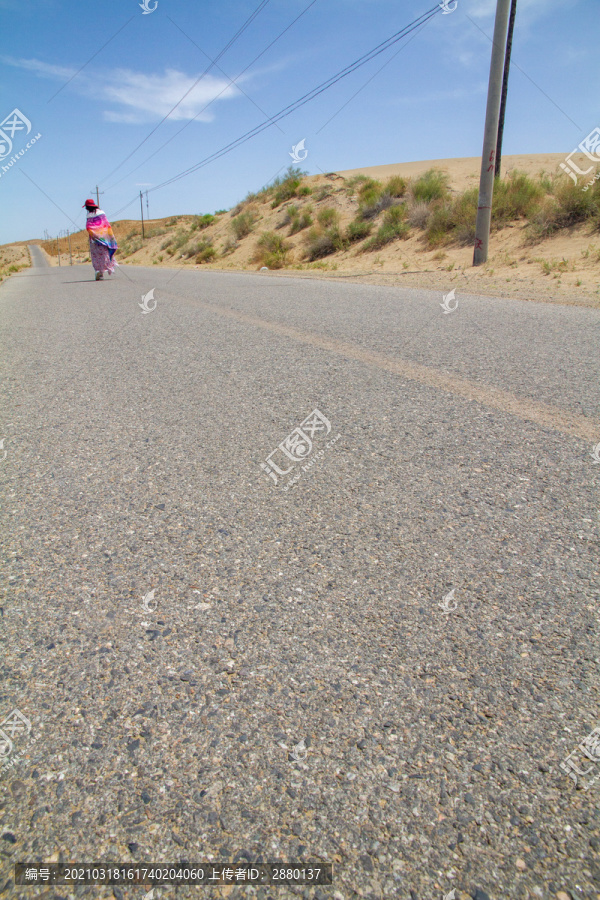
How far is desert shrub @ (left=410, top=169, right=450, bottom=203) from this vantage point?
2323 cm

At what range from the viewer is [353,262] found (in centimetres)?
2273

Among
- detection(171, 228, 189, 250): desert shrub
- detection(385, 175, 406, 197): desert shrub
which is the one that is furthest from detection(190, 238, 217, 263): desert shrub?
detection(385, 175, 406, 197): desert shrub

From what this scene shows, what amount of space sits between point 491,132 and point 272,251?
15865mm

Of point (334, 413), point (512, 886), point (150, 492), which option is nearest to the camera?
point (512, 886)

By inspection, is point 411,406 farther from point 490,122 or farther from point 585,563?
point 490,122

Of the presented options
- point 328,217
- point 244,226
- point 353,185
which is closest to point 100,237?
point 328,217

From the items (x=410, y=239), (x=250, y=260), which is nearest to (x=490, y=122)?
(x=410, y=239)

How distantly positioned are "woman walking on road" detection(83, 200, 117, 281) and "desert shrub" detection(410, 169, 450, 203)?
1269 cm

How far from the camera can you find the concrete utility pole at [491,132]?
13.0 metres

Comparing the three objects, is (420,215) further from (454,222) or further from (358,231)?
(358,231)

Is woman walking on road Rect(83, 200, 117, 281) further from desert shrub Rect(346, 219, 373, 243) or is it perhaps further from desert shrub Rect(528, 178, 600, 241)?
desert shrub Rect(528, 178, 600, 241)

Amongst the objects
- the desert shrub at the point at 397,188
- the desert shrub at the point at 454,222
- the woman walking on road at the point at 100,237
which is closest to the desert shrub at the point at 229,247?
the desert shrub at the point at 397,188

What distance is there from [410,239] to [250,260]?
36.1 feet

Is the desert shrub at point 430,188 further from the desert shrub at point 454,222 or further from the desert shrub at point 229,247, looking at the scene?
the desert shrub at point 229,247
